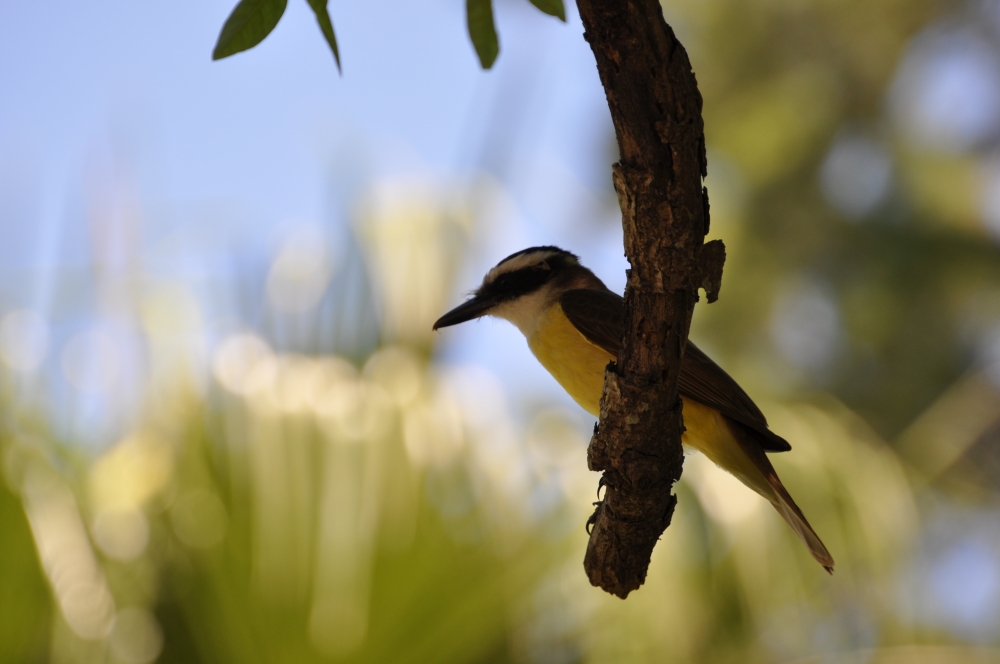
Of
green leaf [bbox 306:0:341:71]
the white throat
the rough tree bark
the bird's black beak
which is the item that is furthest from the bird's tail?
green leaf [bbox 306:0:341:71]

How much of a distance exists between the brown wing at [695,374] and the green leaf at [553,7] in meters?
1.37

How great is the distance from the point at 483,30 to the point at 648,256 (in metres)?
0.62

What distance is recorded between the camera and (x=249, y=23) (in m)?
1.68

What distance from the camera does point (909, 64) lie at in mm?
10438

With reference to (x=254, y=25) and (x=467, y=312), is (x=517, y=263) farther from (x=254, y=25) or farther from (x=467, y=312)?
(x=254, y=25)

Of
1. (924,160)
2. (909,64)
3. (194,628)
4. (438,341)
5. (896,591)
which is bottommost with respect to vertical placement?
(194,628)

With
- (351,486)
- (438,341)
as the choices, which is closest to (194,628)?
(351,486)

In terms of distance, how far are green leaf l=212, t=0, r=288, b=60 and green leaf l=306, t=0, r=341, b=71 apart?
8cm

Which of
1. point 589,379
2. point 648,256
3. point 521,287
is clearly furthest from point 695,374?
point 648,256

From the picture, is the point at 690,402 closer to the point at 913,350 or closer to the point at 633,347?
the point at 633,347

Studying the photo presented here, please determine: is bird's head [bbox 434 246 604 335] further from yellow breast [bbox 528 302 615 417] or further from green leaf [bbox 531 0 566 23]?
A: green leaf [bbox 531 0 566 23]

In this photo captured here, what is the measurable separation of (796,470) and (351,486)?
224 cm

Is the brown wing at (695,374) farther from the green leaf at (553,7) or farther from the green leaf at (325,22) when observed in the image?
the green leaf at (325,22)

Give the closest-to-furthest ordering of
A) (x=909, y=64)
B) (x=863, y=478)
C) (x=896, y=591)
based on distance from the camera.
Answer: (x=896, y=591), (x=863, y=478), (x=909, y=64)
